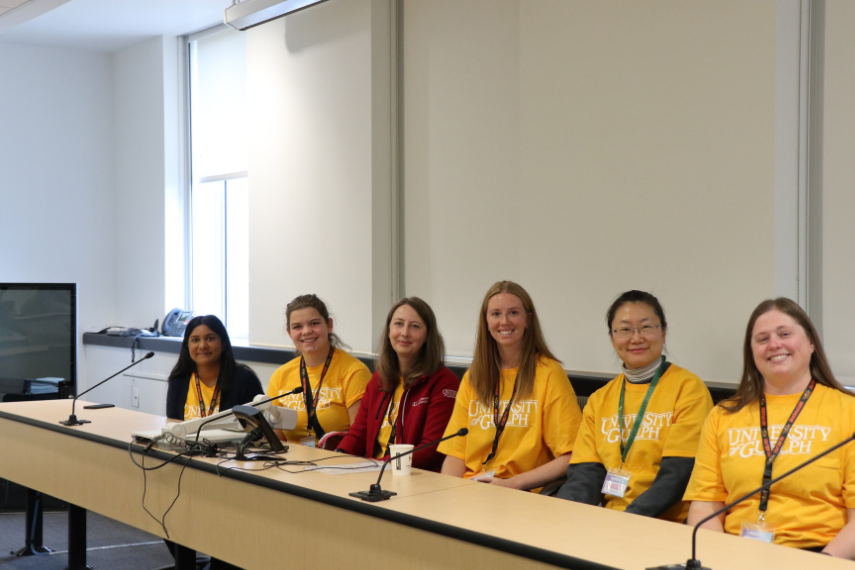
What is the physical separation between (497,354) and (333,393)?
0.98 meters

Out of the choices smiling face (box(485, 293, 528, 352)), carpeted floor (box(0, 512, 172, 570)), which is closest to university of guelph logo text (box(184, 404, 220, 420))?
carpeted floor (box(0, 512, 172, 570))

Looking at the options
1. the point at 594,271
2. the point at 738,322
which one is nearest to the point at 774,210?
the point at 738,322

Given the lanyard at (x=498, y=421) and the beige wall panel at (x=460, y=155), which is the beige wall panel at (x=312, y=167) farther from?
the lanyard at (x=498, y=421)

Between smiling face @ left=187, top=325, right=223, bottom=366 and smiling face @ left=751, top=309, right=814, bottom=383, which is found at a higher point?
smiling face @ left=751, top=309, right=814, bottom=383

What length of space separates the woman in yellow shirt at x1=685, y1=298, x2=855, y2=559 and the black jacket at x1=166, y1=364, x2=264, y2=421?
2.24 m

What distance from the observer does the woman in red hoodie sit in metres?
3.29

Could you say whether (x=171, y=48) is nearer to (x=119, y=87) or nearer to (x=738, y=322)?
(x=119, y=87)

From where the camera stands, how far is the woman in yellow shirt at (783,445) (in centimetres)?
218

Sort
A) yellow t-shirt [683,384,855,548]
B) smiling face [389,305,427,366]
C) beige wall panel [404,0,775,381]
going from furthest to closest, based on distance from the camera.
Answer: smiling face [389,305,427,366], beige wall panel [404,0,775,381], yellow t-shirt [683,384,855,548]

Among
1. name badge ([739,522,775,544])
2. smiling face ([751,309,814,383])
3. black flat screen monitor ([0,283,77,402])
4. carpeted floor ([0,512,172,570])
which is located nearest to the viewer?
name badge ([739,522,775,544])

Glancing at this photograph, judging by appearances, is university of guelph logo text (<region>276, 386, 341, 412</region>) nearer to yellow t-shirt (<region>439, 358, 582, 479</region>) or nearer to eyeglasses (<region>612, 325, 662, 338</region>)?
yellow t-shirt (<region>439, 358, 582, 479</region>)

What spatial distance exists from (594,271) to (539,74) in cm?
95

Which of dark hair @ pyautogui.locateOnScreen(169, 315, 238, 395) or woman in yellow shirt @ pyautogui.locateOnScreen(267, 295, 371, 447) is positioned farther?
dark hair @ pyautogui.locateOnScreen(169, 315, 238, 395)

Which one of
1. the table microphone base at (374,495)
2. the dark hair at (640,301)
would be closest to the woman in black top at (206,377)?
the table microphone base at (374,495)
